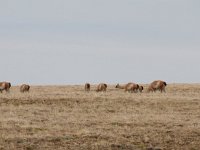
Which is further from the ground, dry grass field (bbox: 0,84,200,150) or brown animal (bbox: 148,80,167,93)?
brown animal (bbox: 148,80,167,93)

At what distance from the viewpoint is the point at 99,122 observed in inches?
934

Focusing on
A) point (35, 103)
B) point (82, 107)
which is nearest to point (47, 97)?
point (35, 103)

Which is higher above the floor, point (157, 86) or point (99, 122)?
point (157, 86)

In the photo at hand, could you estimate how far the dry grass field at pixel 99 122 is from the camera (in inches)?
724

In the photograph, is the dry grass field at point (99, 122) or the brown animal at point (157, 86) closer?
the dry grass field at point (99, 122)

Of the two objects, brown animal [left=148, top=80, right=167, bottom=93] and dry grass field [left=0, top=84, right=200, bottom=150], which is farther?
brown animal [left=148, top=80, right=167, bottom=93]

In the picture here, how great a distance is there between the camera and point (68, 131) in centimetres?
2083

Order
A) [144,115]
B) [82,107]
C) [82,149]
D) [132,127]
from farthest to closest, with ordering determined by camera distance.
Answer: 1. [82,107]
2. [144,115]
3. [132,127]
4. [82,149]

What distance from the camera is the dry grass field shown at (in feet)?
60.3

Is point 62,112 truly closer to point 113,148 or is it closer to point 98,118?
point 98,118

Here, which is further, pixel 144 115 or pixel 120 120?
pixel 144 115

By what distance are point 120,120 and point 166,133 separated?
13.0 ft

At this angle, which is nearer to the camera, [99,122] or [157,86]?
[99,122]

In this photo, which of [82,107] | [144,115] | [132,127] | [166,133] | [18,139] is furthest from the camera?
[82,107]
